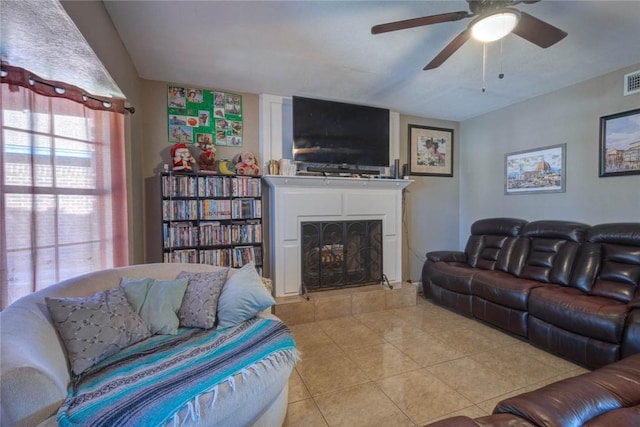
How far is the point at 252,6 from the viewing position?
6.04ft

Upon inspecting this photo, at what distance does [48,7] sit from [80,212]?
45.0 inches

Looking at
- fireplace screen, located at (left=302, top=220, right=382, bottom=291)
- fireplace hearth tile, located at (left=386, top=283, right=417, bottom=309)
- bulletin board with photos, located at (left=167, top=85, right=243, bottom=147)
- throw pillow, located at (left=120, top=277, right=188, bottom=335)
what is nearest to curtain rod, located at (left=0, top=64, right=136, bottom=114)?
bulletin board with photos, located at (left=167, top=85, right=243, bottom=147)

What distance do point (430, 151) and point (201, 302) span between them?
3658 millimetres

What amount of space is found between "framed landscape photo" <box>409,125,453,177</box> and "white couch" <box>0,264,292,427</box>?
11.3 feet

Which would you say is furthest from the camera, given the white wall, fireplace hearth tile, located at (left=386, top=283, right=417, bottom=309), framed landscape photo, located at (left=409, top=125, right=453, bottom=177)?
framed landscape photo, located at (left=409, top=125, right=453, bottom=177)

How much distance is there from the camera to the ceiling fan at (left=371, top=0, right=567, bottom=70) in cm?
154

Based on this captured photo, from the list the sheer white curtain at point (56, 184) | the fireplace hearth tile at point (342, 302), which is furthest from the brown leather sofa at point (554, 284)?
the sheer white curtain at point (56, 184)

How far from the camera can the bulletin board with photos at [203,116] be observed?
306cm

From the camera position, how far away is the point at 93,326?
1.47 meters

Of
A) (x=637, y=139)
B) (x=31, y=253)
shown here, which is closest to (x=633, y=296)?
(x=637, y=139)

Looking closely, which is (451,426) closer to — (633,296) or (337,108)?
Answer: (633,296)

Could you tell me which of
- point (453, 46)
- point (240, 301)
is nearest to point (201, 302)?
point (240, 301)

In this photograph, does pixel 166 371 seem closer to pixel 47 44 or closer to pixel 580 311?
pixel 47 44

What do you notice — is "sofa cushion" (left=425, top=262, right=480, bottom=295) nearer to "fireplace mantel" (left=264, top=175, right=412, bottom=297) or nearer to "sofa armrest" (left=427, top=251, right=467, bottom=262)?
"sofa armrest" (left=427, top=251, right=467, bottom=262)
